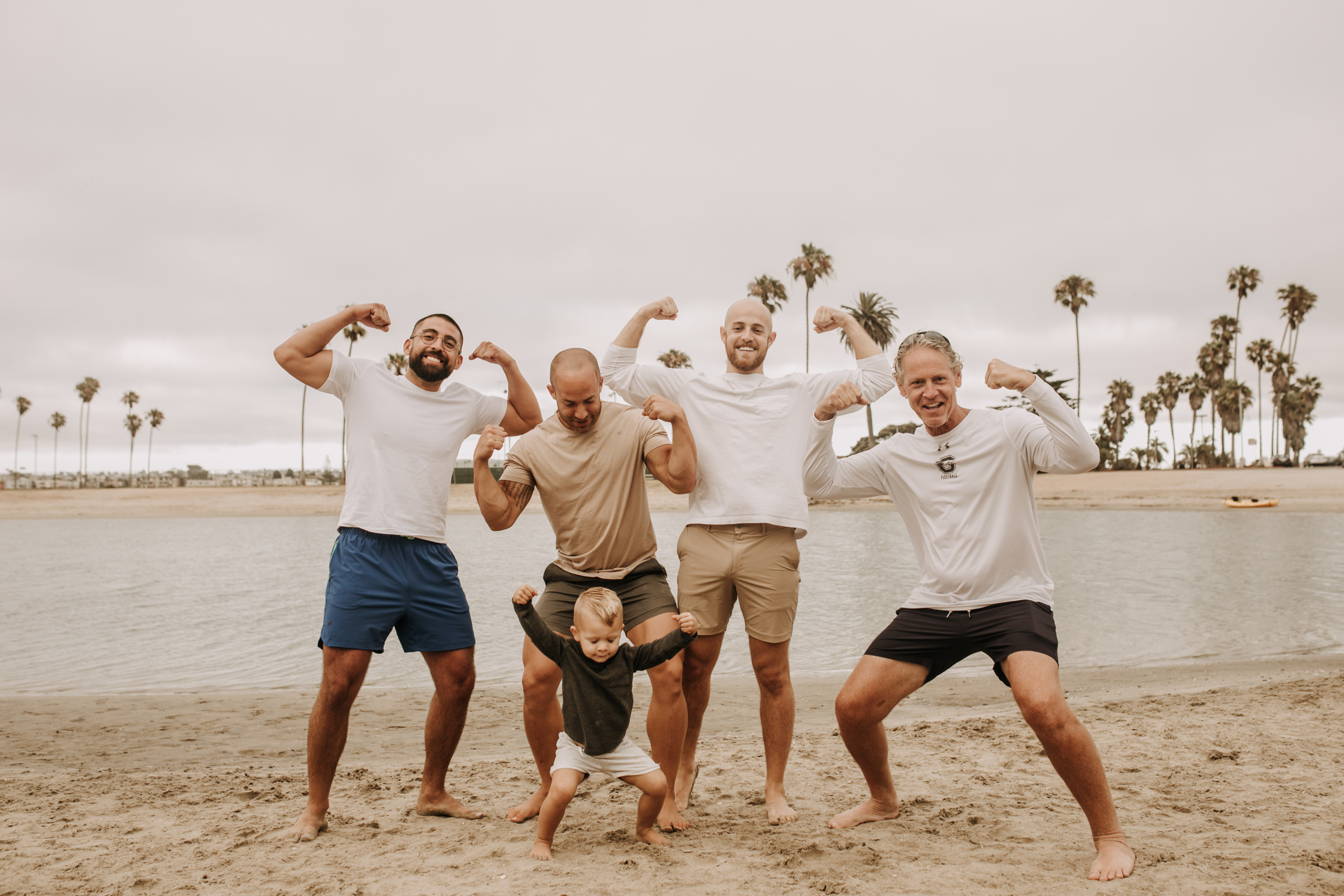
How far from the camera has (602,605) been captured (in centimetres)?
388

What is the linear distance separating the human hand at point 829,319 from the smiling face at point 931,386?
63 cm

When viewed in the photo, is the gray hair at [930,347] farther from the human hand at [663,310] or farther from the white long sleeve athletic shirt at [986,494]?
the human hand at [663,310]

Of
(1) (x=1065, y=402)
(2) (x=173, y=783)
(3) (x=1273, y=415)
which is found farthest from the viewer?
(3) (x=1273, y=415)

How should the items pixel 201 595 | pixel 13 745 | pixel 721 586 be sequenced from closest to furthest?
pixel 721 586, pixel 13 745, pixel 201 595

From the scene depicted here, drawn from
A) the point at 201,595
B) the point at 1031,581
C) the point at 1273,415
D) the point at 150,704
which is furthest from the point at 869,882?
the point at 1273,415

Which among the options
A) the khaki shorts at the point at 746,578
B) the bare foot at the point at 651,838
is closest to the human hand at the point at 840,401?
the khaki shorts at the point at 746,578

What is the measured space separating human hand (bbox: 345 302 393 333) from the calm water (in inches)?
227

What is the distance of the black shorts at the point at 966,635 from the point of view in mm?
3857

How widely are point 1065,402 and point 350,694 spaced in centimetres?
380

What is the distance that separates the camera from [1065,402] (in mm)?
3963

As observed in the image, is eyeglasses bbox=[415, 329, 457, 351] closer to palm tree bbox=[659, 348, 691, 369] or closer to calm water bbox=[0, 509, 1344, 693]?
calm water bbox=[0, 509, 1344, 693]

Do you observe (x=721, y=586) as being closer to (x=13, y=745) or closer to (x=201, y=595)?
(x=13, y=745)

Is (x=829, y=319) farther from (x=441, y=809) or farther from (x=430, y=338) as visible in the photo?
(x=441, y=809)

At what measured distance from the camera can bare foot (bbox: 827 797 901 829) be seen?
431 cm
